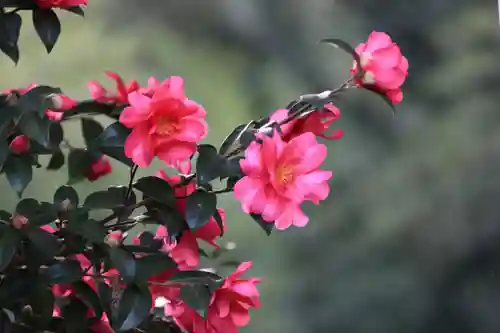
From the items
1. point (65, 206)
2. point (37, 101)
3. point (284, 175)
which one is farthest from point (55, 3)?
point (284, 175)

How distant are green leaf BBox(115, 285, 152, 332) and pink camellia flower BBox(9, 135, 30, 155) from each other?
7.9 inches

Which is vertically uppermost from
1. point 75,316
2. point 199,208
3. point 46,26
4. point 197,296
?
point 46,26

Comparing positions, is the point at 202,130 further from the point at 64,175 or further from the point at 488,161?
the point at 488,161

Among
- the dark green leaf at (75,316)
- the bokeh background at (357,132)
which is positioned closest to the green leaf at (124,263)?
the dark green leaf at (75,316)

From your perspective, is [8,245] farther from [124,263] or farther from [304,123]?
[304,123]

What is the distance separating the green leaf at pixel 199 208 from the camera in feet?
2.20

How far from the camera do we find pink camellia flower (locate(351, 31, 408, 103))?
0.69 m

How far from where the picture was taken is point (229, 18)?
1.31m

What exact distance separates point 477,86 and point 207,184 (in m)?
0.86

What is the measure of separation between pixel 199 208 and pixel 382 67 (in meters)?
0.27

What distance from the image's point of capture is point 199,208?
0.67m

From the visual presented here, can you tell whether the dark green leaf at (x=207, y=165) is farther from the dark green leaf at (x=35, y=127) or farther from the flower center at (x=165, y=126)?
the dark green leaf at (x=35, y=127)

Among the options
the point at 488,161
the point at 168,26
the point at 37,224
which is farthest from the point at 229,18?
the point at 37,224

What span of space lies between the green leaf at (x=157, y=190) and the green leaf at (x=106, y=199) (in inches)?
1.6
